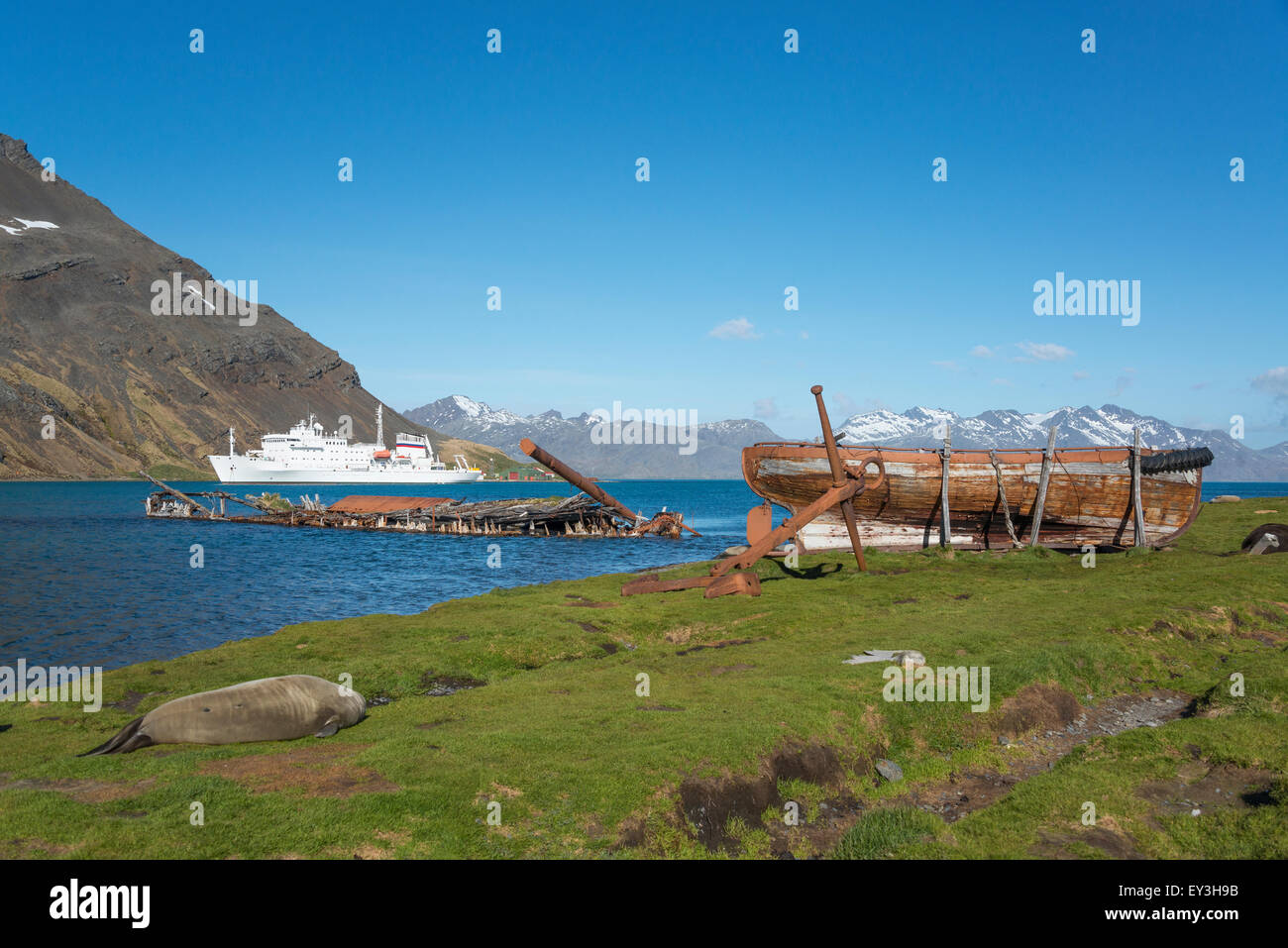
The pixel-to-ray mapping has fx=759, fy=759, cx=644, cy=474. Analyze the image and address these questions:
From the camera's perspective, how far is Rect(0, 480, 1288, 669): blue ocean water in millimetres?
26125

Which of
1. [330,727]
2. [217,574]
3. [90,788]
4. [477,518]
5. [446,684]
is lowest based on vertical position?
[217,574]

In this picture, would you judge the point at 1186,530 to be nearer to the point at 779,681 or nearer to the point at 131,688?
the point at 779,681

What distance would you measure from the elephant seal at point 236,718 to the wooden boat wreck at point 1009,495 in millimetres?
22791

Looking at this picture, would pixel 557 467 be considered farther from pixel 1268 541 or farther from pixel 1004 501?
pixel 1268 541

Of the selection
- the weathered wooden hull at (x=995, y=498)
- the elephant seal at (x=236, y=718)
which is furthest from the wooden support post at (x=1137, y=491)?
the elephant seal at (x=236, y=718)

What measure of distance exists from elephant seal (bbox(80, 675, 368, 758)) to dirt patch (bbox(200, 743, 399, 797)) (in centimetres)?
96

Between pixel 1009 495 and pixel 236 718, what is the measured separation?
100ft

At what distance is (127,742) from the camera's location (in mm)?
11352

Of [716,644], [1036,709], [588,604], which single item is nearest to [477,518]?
[588,604]

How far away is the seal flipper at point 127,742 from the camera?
1128 cm

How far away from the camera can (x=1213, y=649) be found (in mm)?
16781
